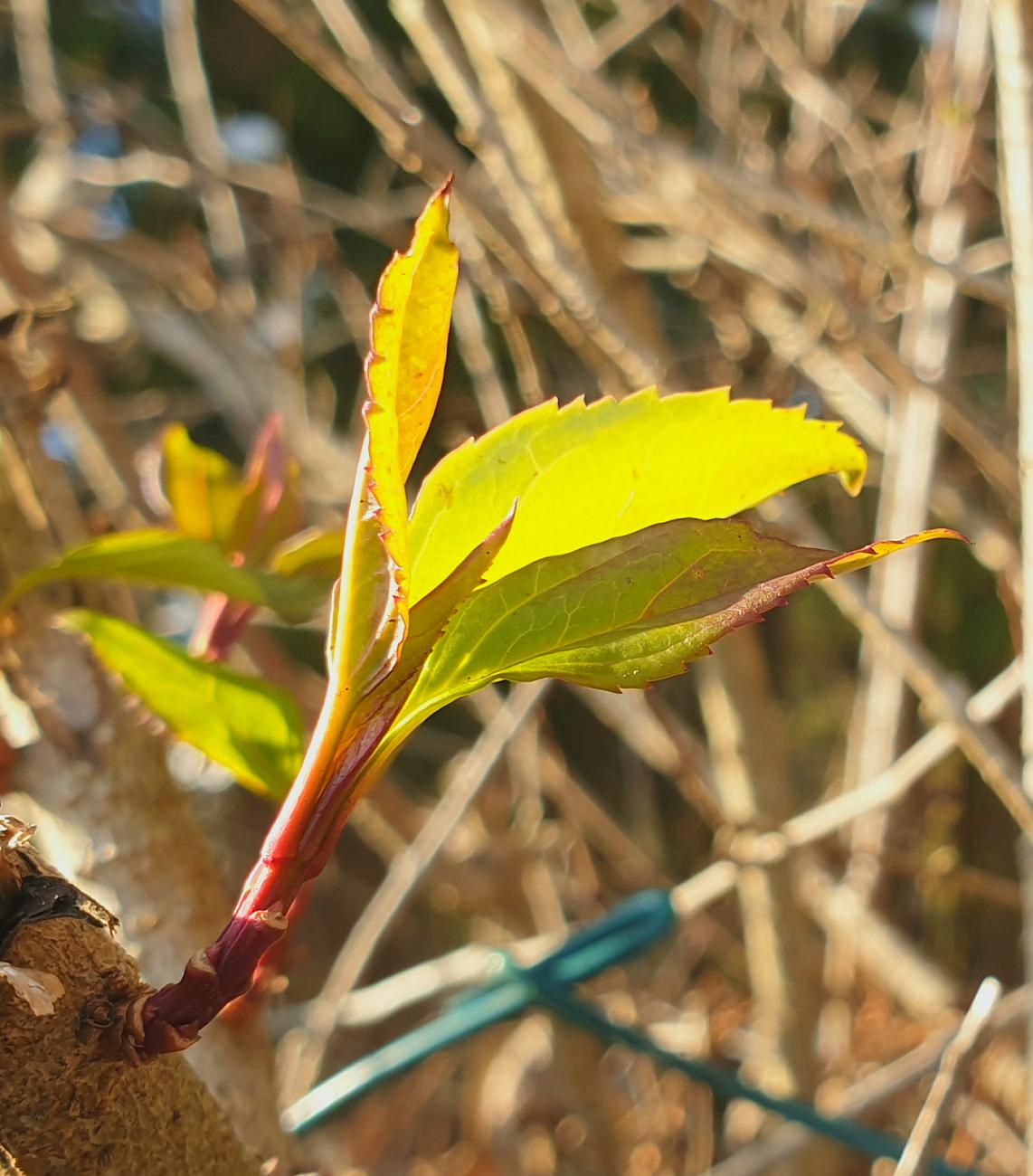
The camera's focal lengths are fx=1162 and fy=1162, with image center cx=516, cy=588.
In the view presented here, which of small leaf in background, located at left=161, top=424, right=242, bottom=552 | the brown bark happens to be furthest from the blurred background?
the brown bark

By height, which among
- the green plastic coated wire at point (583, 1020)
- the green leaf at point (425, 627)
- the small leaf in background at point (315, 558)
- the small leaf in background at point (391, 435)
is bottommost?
the green plastic coated wire at point (583, 1020)

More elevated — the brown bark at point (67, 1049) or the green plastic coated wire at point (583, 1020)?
the brown bark at point (67, 1049)

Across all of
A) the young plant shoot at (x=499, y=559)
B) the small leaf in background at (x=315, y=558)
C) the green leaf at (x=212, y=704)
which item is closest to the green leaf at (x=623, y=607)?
the young plant shoot at (x=499, y=559)

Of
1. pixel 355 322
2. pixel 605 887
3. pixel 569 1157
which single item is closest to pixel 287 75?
pixel 355 322

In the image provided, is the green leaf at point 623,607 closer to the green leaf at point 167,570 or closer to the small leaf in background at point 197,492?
the green leaf at point 167,570

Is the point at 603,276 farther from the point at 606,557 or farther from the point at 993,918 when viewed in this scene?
the point at 993,918
